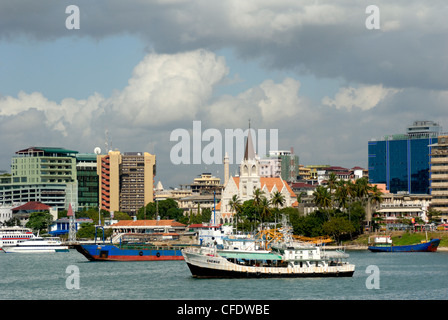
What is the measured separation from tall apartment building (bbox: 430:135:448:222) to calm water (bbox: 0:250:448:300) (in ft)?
256

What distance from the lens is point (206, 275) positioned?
3524 inches

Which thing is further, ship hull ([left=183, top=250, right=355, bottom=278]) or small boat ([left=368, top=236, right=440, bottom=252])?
small boat ([left=368, top=236, right=440, bottom=252])

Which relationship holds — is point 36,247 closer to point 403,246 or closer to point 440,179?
point 403,246

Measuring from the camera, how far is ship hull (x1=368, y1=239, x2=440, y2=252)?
150000 millimetres

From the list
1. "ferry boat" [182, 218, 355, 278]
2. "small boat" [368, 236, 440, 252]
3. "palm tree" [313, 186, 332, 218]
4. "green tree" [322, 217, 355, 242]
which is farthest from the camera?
"palm tree" [313, 186, 332, 218]

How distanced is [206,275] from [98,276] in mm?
16617

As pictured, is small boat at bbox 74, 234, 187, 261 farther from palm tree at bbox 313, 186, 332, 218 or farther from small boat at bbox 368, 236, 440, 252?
palm tree at bbox 313, 186, 332, 218

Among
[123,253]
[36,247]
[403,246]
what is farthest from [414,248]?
[36,247]

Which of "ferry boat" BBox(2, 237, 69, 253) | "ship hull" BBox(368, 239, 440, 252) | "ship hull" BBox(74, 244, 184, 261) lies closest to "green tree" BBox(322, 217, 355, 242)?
"ship hull" BBox(368, 239, 440, 252)

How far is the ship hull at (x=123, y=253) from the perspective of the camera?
13512cm

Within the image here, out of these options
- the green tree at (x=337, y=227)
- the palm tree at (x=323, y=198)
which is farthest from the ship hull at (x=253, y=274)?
the palm tree at (x=323, y=198)

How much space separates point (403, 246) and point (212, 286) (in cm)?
8332

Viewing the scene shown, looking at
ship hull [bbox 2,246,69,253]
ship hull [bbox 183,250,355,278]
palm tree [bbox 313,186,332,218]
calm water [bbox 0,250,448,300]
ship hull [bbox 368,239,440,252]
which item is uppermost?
palm tree [bbox 313,186,332,218]

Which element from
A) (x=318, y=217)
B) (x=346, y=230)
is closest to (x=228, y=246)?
(x=346, y=230)
